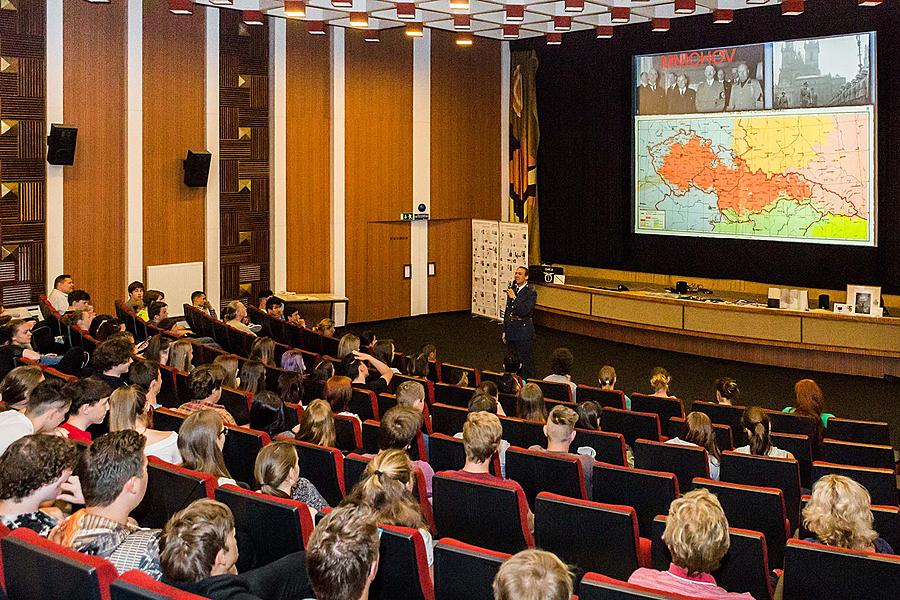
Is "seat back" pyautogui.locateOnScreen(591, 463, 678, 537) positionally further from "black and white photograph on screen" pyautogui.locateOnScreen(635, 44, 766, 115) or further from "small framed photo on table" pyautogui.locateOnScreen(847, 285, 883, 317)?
"black and white photograph on screen" pyautogui.locateOnScreen(635, 44, 766, 115)

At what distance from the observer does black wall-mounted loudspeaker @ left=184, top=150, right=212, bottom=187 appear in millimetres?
12906

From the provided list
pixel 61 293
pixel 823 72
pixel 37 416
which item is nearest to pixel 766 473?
pixel 37 416

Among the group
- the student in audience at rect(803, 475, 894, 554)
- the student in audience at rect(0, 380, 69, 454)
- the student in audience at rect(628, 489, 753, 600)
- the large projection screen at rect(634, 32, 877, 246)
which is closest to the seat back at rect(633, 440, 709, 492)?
the student in audience at rect(803, 475, 894, 554)

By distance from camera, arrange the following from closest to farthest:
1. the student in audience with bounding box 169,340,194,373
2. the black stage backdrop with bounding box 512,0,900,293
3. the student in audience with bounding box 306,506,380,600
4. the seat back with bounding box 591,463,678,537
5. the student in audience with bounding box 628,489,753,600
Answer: the student in audience with bounding box 306,506,380,600 < the student in audience with bounding box 628,489,753,600 < the seat back with bounding box 591,463,678,537 < the student in audience with bounding box 169,340,194,373 < the black stage backdrop with bounding box 512,0,900,293

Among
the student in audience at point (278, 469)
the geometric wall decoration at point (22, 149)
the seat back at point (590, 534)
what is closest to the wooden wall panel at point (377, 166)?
the geometric wall decoration at point (22, 149)

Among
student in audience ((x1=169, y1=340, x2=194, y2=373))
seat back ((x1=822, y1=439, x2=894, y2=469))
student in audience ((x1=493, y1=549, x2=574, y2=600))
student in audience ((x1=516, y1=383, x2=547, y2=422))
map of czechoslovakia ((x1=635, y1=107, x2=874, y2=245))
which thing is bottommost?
seat back ((x1=822, y1=439, x2=894, y2=469))

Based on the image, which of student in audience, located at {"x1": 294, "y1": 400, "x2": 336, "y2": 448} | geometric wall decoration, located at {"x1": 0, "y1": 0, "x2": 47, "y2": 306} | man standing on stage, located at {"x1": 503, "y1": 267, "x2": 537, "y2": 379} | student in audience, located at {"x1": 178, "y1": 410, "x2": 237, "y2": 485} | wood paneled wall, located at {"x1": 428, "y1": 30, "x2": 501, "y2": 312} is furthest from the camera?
wood paneled wall, located at {"x1": 428, "y1": 30, "x2": 501, "y2": 312}

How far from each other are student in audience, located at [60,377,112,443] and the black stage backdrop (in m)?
9.98

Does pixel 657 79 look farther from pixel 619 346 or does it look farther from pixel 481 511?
pixel 481 511

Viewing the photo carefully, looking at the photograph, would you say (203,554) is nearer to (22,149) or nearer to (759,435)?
(759,435)

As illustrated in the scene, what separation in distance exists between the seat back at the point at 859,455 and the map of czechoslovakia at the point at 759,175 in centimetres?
703

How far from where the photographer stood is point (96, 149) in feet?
40.2

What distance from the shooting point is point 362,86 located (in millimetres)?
14961

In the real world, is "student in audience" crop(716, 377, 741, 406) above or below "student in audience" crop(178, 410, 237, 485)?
below
